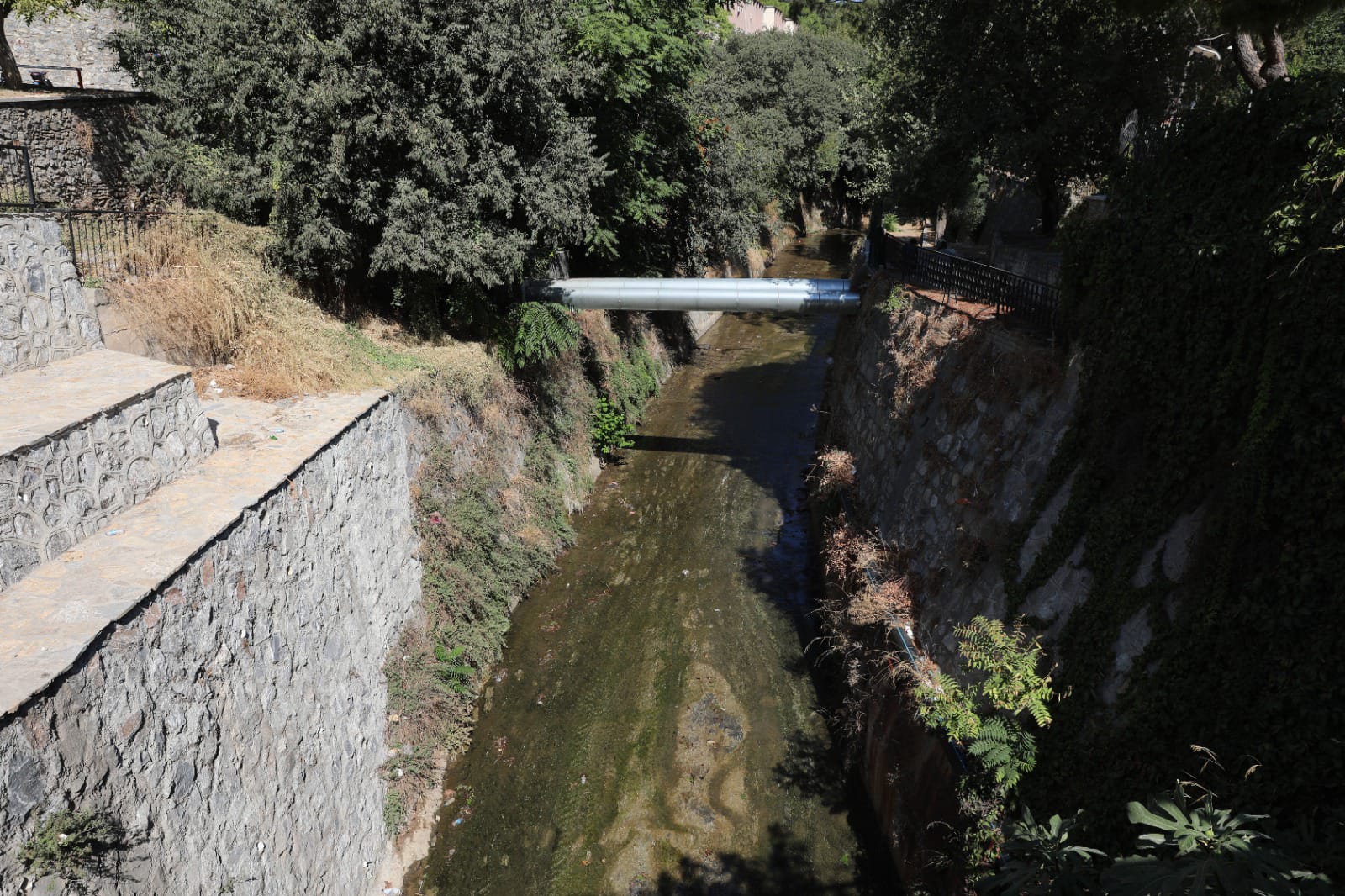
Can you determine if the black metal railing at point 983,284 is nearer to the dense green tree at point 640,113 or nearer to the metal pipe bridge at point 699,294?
the metal pipe bridge at point 699,294

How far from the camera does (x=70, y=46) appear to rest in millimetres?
23922

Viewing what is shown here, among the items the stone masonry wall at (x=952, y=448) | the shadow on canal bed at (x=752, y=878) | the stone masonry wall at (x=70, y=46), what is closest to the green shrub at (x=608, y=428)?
the stone masonry wall at (x=952, y=448)

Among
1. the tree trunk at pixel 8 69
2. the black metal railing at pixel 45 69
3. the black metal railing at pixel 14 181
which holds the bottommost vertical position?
the black metal railing at pixel 14 181

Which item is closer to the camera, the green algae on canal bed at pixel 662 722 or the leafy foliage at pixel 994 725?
the leafy foliage at pixel 994 725

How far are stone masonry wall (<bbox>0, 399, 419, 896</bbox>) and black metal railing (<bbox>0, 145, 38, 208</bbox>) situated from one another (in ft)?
21.2

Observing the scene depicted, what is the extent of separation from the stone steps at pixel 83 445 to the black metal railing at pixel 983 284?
32.8 ft

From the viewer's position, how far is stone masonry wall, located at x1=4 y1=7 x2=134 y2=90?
2325cm

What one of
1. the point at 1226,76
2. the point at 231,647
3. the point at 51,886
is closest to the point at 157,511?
the point at 231,647

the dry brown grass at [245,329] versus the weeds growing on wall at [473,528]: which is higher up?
the dry brown grass at [245,329]

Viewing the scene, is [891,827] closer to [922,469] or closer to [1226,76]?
[922,469]

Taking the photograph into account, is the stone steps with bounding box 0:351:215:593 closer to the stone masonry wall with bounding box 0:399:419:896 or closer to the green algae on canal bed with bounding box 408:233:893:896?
the stone masonry wall with bounding box 0:399:419:896

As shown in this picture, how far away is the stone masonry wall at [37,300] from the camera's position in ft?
28.8

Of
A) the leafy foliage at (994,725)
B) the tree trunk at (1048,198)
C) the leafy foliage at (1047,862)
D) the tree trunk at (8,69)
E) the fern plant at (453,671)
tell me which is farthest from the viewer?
the tree trunk at (8,69)

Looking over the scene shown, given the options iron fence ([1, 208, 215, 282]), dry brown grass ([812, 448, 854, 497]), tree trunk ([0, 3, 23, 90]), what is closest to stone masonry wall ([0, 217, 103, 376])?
iron fence ([1, 208, 215, 282])
